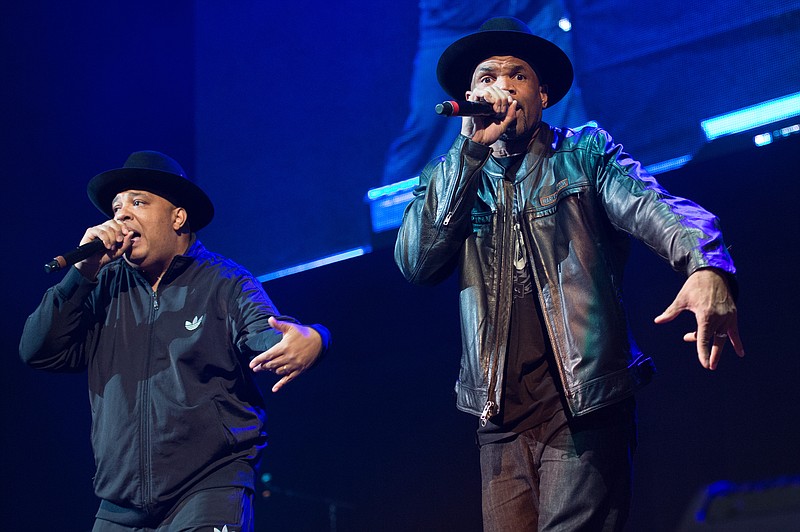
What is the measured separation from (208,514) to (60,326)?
0.86 metres

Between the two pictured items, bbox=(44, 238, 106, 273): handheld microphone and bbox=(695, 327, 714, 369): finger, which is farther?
bbox=(44, 238, 106, 273): handheld microphone

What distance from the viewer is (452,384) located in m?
4.37

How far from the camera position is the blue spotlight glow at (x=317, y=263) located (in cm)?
381

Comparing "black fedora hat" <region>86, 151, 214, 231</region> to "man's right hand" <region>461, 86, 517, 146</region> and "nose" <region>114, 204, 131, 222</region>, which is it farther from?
"man's right hand" <region>461, 86, 517, 146</region>

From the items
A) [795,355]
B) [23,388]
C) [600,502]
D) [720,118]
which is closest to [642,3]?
[720,118]

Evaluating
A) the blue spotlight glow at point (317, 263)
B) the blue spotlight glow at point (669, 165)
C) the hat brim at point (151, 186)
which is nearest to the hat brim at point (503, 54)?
the blue spotlight glow at point (669, 165)

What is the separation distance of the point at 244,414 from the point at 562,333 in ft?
3.80

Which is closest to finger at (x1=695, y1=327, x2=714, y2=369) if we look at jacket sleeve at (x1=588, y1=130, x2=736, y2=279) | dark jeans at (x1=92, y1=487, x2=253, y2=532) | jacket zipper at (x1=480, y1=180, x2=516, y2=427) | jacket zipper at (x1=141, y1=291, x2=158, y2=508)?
jacket sleeve at (x1=588, y1=130, x2=736, y2=279)

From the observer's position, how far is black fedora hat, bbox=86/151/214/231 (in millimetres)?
3010

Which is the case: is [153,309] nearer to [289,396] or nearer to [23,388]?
[23,388]

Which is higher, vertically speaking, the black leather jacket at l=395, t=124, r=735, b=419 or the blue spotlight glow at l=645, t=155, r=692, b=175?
the blue spotlight glow at l=645, t=155, r=692, b=175

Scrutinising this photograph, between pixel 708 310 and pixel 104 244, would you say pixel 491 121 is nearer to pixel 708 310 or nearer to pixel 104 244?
pixel 708 310

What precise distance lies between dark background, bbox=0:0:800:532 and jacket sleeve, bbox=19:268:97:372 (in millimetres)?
1324

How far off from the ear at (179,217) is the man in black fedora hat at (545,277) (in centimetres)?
108
